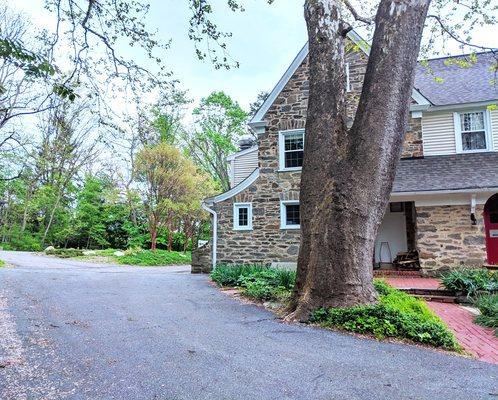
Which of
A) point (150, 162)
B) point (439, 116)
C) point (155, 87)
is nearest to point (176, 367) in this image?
point (155, 87)

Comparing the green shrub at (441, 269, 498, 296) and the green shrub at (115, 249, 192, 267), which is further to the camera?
the green shrub at (115, 249, 192, 267)

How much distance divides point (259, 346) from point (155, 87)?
4726 mm

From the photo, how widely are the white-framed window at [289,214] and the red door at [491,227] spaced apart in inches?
231

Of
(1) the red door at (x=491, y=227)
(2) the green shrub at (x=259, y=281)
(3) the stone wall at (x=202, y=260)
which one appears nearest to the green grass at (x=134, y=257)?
(3) the stone wall at (x=202, y=260)

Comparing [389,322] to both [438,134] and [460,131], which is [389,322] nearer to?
[438,134]

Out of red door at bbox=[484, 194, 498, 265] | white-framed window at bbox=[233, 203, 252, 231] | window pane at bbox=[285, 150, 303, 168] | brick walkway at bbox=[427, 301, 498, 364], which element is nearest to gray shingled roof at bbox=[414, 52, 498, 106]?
red door at bbox=[484, 194, 498, 265]

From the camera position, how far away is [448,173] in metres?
10.8

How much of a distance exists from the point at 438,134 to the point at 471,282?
5.89 meters

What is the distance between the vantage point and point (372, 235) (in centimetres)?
578

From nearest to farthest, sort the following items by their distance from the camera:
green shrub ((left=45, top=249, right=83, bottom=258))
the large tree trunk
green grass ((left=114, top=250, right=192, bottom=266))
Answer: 1. the large tree trunk
2. green grass ((left=114, top=250, right=192, bottom=266))
3. green shrub ((left=45, top=249, right=83, bottom=258))

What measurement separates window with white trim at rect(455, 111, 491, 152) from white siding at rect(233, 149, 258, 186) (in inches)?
329

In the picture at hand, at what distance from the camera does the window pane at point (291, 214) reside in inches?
478

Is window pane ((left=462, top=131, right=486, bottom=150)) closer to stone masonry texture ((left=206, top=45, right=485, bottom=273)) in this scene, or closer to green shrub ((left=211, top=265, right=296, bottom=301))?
stone masonry texture ((left=206, top=45, right=485, bottom=273))

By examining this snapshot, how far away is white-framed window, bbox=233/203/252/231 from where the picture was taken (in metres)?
12.5
